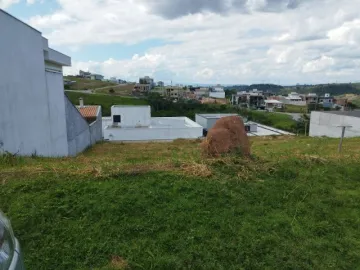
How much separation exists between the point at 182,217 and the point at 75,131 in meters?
12.4

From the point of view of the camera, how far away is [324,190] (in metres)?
4.68

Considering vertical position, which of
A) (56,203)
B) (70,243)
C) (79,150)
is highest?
(56,203)

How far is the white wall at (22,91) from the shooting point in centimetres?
733

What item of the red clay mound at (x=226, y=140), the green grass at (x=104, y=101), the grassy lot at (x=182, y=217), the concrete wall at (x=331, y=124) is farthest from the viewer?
the green grass at (x=104, y=101)

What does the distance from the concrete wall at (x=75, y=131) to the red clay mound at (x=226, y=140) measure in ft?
31.6

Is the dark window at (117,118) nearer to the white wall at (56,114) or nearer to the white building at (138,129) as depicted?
the white building at (138,129)

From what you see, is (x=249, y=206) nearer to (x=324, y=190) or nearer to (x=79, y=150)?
(x=324, y=190)

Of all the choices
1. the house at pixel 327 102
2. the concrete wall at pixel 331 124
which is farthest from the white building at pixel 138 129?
the house at pixel 327 102

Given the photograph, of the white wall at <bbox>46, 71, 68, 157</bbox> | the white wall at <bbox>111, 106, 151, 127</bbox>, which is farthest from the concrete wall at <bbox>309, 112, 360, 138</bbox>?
the white wall at <bbox>46, 71, 68, 157</bbox>

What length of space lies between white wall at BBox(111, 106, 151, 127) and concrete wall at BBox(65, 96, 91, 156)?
11.1 meters

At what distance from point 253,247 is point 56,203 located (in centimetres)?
252

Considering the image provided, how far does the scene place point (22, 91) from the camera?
27.2ft

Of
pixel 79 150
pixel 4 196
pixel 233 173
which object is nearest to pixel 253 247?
pixel 233 173

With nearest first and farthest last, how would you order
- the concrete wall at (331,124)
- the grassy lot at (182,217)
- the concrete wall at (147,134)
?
the grassy lot at (182,217)
the concrete wall at (331,124)
the concrete wall at (147,134)
